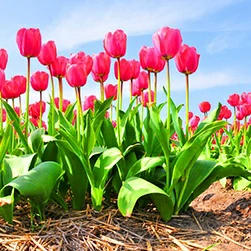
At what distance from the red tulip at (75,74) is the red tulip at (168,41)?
0.47 metres

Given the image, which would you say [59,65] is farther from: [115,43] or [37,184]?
[37,184]

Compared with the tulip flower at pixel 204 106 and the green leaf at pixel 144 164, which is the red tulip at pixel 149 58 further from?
the tulip flower at pixel 204 106

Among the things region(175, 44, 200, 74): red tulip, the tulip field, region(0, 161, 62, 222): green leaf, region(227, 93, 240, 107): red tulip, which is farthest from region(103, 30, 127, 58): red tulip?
region(227, 93, 240, 107): red tulip

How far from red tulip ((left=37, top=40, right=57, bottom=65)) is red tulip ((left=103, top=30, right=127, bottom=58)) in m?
0.36

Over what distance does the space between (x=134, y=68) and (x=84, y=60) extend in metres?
0.45

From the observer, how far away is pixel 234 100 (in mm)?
4930

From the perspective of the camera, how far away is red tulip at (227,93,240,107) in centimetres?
491

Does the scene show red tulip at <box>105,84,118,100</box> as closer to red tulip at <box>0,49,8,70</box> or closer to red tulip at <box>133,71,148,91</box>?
red tulip at <box>133,71,148,91</box>

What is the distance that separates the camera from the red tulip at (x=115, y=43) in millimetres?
2646

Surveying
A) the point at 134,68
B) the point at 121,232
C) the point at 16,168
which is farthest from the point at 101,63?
the point at 121,232

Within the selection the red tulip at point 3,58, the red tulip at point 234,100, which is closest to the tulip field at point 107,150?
the red tulip at point 3,58

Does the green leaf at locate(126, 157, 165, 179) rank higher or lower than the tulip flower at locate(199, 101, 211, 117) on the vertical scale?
lower

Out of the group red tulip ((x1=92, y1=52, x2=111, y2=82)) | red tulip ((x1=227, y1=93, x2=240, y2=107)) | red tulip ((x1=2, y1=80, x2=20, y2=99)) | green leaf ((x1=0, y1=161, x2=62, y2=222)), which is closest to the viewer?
green leaf ((x1=0, y1=161, x2=62, y2=222))

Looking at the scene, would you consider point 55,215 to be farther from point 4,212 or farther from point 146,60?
point 146,60
